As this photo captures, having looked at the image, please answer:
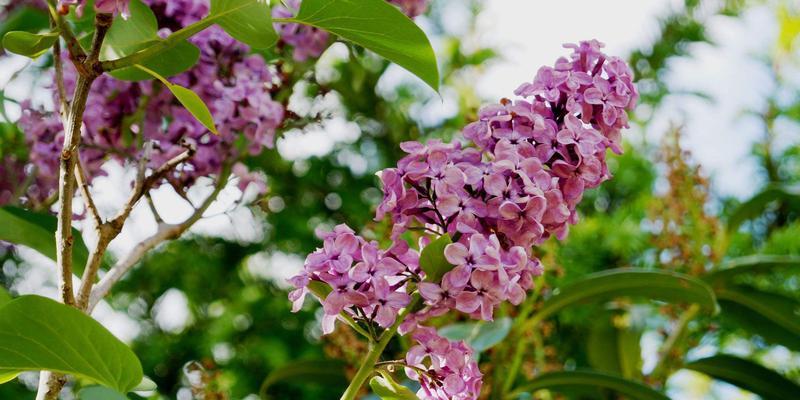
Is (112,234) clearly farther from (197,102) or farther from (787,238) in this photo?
(787,238)

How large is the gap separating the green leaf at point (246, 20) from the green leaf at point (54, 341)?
0.16 meters

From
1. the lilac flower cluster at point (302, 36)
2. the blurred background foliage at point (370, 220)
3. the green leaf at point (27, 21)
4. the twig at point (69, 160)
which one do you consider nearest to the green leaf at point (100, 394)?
the twig at point (69, 160)

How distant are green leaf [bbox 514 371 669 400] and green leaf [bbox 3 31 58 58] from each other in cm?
60

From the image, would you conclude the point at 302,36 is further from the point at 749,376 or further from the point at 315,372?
the point at 749,376

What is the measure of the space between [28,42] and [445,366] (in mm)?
249

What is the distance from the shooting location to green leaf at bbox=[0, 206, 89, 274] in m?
0.60

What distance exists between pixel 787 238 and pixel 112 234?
974mm

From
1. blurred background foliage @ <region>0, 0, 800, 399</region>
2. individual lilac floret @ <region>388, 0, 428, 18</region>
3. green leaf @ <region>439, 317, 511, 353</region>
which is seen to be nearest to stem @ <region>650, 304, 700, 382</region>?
blurred background foliage @ <region>0, 0, 800, 399</region>

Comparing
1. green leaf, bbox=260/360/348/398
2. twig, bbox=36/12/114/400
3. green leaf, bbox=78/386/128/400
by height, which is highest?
twig, bbox=36/12/114/400

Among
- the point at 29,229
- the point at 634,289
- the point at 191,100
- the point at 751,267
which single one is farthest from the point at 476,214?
the point at 751,267

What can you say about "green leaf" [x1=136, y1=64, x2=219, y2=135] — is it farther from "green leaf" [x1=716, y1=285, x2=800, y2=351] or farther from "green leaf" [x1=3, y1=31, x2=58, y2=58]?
"green leaf" [x1=716, y1=285, x2=800, y2=351]

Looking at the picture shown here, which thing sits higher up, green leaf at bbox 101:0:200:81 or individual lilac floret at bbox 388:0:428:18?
individual lilac floret at bbox 388:0:428:18

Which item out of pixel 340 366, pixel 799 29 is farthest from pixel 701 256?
pixel 799 29

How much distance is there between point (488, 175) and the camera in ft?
1.45
